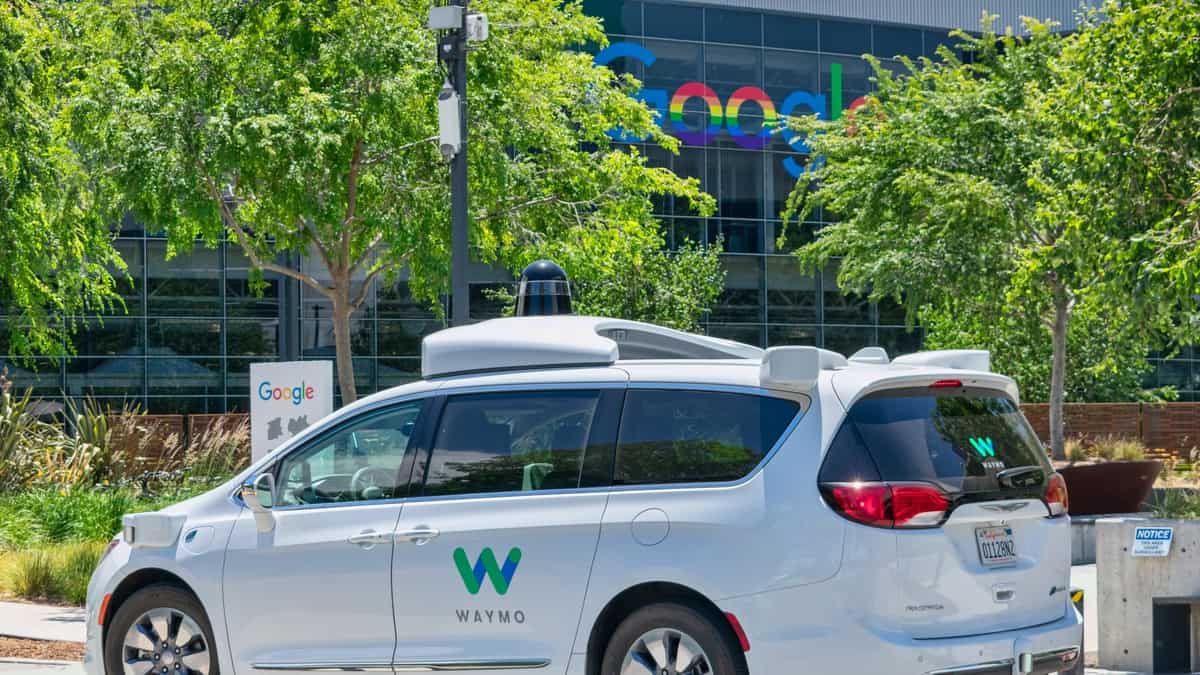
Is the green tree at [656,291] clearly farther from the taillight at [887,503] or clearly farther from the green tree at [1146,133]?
the taillight at [887,503]

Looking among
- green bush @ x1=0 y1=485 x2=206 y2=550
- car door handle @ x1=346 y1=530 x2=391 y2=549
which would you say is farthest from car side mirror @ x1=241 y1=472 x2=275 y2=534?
green bush @ x1=0 y1=485 x2=206 y2=550

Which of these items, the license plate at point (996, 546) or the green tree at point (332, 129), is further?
the green tree at point (332, 129)

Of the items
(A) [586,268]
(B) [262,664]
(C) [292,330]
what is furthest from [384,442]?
(C) [292,330]

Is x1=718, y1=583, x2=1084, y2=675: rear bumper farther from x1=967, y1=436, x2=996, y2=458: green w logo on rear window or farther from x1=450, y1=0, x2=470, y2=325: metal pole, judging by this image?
x1=450, y1=0, x2=470, y2=325: metal pole

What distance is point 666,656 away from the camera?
6910 mm

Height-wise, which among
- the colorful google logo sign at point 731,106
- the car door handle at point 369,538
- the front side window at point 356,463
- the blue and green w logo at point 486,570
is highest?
the colorful google logo sign at point 731,106

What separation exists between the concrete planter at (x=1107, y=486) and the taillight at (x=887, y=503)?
33.7ft

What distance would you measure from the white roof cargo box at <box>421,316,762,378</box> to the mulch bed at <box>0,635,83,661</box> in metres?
4.69

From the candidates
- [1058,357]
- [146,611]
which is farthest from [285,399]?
[1058,357]

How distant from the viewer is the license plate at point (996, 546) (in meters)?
6.86

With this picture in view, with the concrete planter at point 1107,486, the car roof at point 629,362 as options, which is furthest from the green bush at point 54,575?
the concrete planter at point 1107,486

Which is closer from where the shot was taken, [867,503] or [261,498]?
[867,503]

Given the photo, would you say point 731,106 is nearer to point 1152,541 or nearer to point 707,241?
point 707,241

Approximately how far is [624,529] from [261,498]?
2081 mm
